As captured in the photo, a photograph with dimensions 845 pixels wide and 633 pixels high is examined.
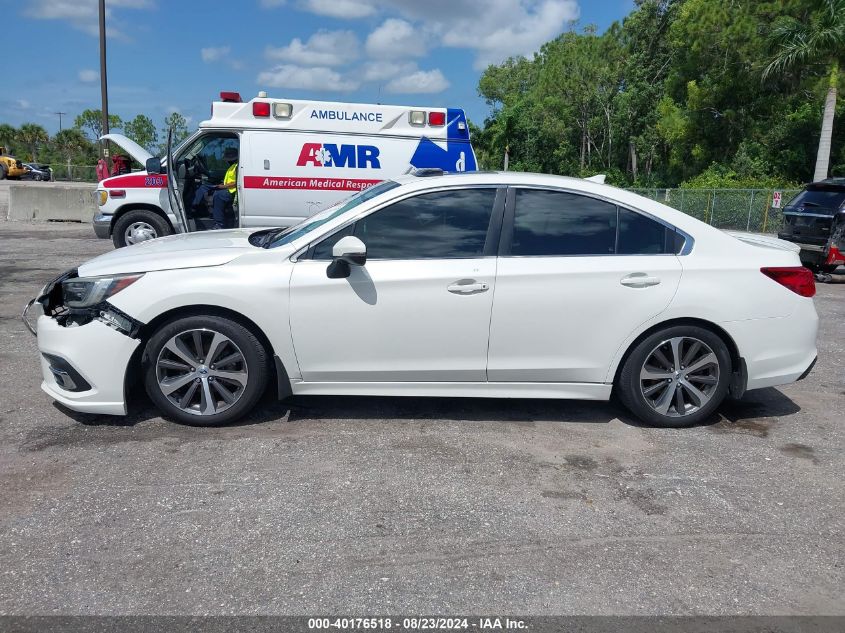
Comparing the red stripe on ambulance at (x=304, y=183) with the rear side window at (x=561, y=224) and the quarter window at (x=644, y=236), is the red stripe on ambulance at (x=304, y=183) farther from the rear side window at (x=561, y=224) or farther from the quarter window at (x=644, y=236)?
the quarter window at (x=644, y=236)

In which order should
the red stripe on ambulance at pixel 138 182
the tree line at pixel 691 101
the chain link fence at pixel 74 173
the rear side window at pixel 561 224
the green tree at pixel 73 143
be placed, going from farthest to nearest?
the green tree at pixel 73 143
the chain link fence at pixel 74 173
the tree line at pixel 691 101
the red stripe on ambulance at pixel 138 182
the rear side window at pixel 561 224

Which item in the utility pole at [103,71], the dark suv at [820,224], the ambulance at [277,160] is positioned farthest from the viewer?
the utility pole at [103,71]

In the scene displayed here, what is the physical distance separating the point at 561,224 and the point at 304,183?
21.5ft

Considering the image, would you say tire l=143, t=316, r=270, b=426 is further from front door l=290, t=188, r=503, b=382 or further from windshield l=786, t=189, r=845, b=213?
windshield l=786, t=189, r=845, b=213

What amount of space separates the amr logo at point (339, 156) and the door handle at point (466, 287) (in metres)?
6.62

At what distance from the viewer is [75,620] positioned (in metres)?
2.65

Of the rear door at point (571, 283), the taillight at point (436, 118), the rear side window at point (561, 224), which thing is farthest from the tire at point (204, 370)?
the taillight at point (436, 118)

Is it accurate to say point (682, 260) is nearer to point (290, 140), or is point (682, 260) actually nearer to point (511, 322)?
point (511, 322)

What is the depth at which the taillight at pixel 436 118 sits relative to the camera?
10.8 meters

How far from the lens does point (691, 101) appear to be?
123 feet

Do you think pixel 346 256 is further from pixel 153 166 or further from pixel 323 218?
pixel 153 166

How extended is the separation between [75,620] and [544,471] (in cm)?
246

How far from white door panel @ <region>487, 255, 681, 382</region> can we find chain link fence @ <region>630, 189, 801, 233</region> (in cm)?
2019

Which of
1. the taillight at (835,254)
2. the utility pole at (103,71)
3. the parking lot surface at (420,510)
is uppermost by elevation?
the utility pole at (103,71)
